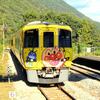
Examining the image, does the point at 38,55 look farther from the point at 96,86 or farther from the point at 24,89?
the point at 96,86

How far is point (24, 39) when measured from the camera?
1677cm

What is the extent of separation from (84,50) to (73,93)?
35.7 meters

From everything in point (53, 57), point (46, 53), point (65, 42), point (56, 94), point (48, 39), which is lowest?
point (56, 94)

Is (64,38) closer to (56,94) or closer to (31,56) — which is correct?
(31,56)

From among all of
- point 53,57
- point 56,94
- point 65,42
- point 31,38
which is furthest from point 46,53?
point 56,94

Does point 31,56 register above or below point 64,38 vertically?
below

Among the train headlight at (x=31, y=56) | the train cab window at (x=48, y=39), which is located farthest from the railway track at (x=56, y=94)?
the train cab window at (x=48, y=39)

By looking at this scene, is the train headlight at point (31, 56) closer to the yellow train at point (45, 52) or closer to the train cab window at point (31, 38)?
the yellow train at point (45, 52)

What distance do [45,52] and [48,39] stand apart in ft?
2.29

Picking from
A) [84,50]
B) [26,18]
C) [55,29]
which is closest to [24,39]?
[55,29]

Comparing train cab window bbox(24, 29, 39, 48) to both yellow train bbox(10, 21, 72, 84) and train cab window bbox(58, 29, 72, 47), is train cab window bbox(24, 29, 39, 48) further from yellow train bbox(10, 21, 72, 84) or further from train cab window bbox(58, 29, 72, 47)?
train cab window bbox(58, 29, 72, 47)

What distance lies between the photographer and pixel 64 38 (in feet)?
55.9

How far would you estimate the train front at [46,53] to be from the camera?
1625 cm

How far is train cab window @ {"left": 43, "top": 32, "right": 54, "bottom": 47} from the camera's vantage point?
1656 cm
